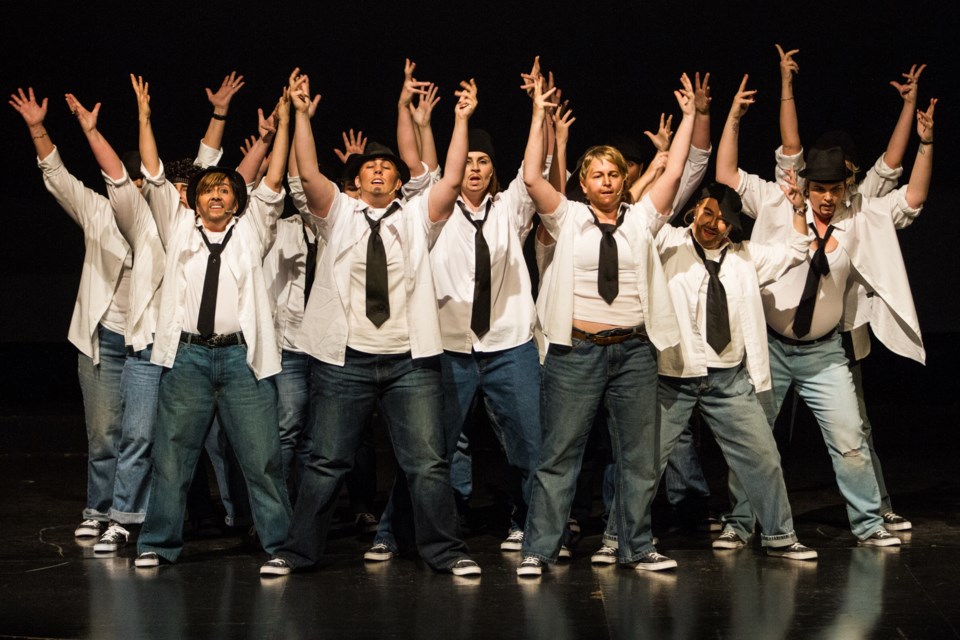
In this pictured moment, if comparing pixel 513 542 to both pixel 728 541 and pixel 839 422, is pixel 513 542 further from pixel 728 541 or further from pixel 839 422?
pixel 839 422

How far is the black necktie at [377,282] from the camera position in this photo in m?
4.52

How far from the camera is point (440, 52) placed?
285 inches

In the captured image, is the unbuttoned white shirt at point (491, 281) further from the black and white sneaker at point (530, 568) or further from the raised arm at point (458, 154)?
the black and white sneaker at point (530, 568)

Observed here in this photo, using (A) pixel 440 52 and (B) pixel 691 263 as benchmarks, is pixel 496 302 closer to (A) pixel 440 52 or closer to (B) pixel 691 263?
(B) pixel 691 263

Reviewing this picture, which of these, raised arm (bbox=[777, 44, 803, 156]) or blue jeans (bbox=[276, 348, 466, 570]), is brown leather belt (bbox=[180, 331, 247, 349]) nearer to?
blue jeans (bbox=[276, 348, 466, 570])

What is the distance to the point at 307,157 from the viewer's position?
444cm

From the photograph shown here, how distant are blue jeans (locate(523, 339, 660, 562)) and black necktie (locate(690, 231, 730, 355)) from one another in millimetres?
331

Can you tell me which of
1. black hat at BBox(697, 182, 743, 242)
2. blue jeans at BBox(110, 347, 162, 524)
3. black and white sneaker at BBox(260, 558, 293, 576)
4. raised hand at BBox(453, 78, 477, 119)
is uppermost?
raised hand at BBox(453, 78, 477, 119)

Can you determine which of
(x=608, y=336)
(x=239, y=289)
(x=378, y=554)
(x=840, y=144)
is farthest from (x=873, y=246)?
(x=239, y=289)

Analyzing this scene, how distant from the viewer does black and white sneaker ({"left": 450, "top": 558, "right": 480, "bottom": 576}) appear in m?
4.53

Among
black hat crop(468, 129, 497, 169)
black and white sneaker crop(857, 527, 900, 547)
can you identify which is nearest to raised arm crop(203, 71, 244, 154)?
black hat crop(468, 129, 497, 169)

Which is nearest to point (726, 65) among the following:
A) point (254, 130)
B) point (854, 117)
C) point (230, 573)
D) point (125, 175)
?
point (854, 117)

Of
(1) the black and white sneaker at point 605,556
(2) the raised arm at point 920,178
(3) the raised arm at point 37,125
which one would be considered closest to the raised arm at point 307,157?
(3) the raised arm at point 37,125

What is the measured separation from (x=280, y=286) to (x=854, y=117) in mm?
3438
